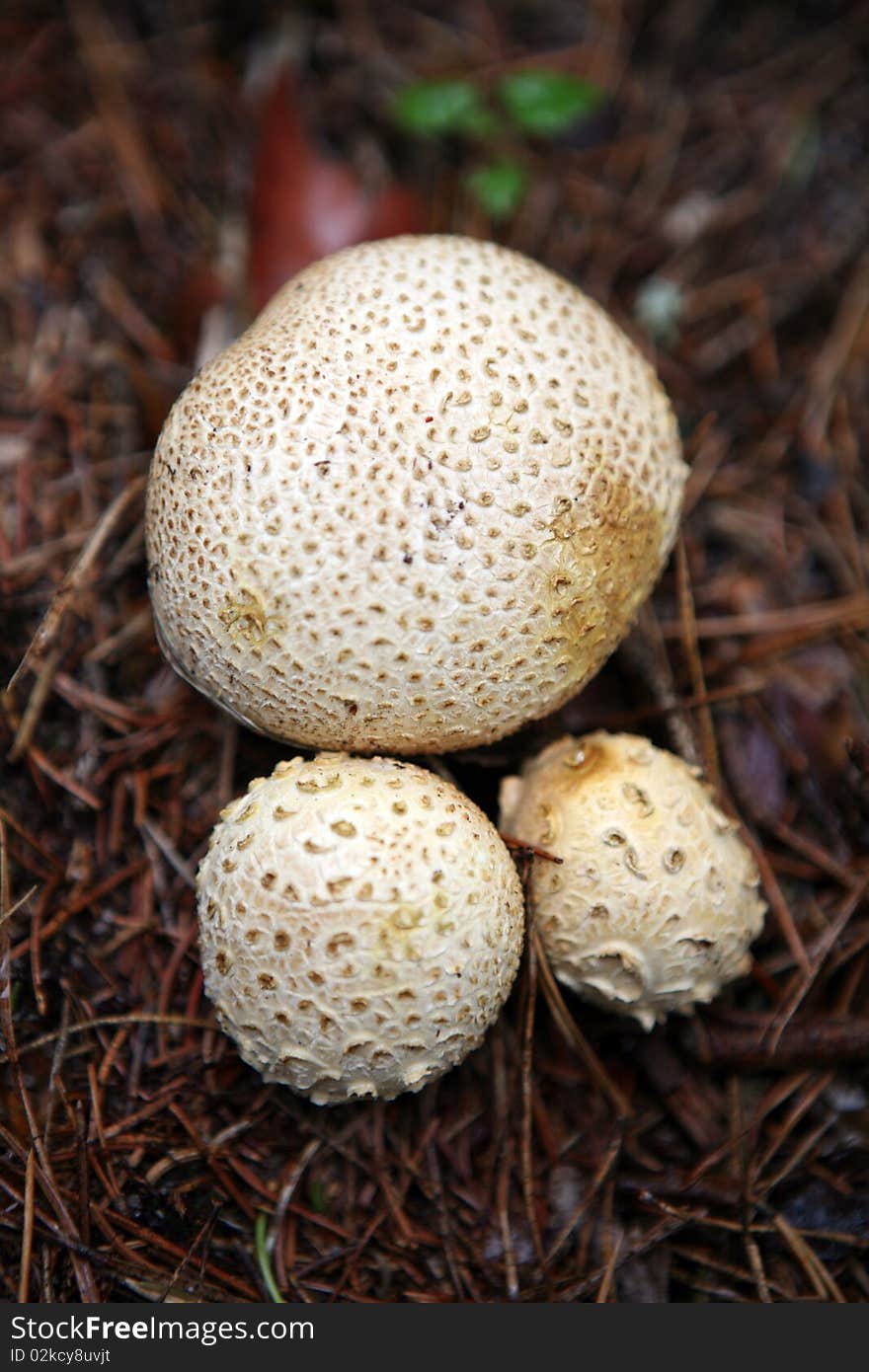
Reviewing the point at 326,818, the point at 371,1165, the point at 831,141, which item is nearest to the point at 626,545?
the point at 326,818

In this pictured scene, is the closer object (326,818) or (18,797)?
(326,818)

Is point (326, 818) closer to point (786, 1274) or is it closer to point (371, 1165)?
point (371, 1165)

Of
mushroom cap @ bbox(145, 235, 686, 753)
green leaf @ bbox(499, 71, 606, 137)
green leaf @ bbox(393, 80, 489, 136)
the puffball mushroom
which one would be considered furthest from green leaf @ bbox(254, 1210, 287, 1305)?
green leaf @ bbox(499, 71, 606, 137)

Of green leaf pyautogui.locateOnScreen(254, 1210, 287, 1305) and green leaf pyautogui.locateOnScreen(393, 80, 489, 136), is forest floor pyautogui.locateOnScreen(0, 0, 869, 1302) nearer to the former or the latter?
green leaf pyautogui.locateOnScreen(254, 1210, 287, 1305)

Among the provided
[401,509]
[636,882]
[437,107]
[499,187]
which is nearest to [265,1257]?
[636,882]

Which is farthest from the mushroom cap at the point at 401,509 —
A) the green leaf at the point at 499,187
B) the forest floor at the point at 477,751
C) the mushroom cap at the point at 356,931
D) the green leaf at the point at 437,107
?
the green leaf at the point at 437,107
